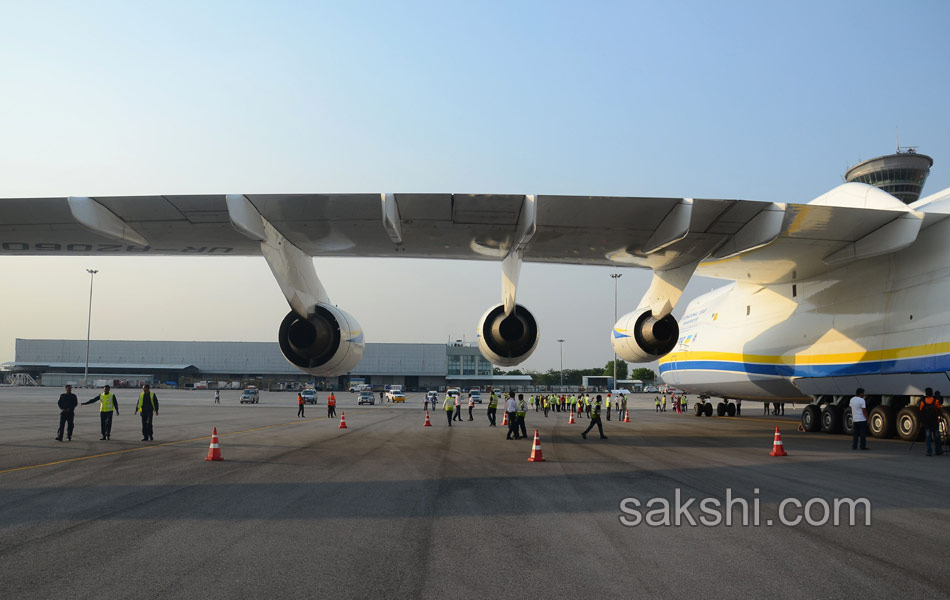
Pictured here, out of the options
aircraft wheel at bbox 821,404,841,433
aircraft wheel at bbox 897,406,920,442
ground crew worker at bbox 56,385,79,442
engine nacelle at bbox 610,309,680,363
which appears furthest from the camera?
aircraft wheel at bbox 821,404,841,433

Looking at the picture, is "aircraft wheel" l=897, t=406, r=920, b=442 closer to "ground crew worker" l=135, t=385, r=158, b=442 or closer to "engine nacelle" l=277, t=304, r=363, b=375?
"engine nacelle" l=277, t=304, r=363, b=375

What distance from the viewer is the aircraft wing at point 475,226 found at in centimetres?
1002

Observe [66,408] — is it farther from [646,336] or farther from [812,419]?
[812,419]

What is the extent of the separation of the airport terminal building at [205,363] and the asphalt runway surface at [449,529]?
72.1 metres

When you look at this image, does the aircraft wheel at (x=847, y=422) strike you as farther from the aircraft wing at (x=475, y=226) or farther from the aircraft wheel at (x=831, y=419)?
the aircraft wing at (x=475, y=226)

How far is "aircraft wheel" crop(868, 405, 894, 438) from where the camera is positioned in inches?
603

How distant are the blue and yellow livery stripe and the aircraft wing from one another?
249 centimetres

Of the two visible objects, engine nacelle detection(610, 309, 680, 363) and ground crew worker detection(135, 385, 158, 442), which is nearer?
engine nacelle detection(610, 309, 680, 363)

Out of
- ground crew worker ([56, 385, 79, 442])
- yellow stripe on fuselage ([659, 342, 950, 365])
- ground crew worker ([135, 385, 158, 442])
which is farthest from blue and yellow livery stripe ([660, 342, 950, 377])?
ground crew worker ([56, 385, 79, 442])

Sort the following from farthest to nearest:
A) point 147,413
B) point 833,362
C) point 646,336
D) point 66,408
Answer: point 833,362
point 147,413
point 66,408
point 646,336

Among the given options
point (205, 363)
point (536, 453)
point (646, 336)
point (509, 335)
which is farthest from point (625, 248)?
point (205, 363)

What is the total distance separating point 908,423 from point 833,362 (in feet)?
6.95

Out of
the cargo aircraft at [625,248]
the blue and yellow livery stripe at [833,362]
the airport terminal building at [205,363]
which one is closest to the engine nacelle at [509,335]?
the cargo aircraft at [625,248]

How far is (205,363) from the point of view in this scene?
8675 cm
